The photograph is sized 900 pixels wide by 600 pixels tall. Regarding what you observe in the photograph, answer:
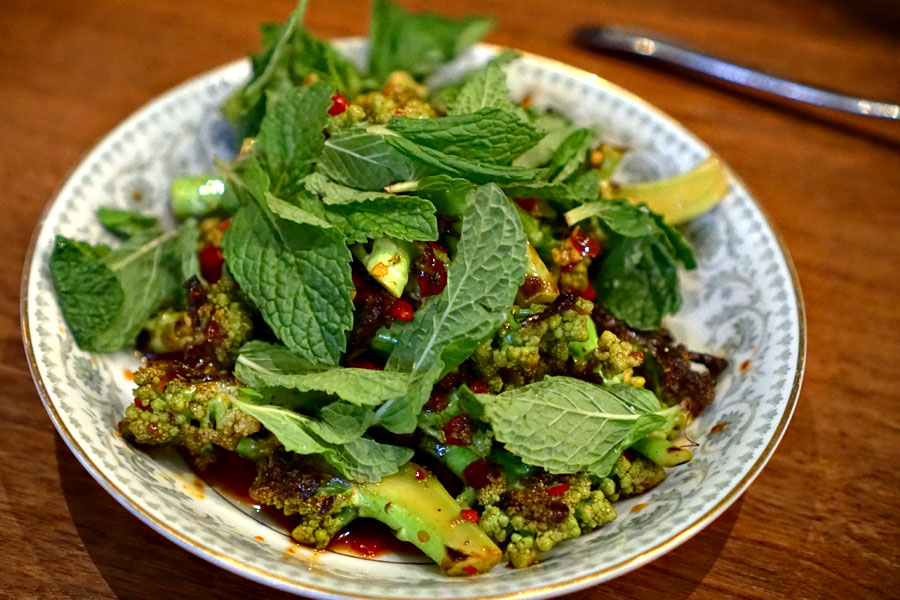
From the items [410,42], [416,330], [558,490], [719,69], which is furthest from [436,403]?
[719,69]

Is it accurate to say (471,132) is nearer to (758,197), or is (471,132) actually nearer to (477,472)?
(477,472)

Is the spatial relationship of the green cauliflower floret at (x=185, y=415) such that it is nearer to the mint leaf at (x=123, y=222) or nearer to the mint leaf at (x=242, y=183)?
the mint leaf at (x=242, y=183)

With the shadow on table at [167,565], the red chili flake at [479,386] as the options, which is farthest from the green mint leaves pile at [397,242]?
the shadow on table at [167,565]

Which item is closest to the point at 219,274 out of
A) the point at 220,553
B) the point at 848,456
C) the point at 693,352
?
the point at 220,553

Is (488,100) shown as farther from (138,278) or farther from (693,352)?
(138,278)

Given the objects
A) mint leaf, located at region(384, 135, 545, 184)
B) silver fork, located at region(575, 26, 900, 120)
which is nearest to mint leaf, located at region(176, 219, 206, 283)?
mint leaf, located at region(384, 135, 545, 184)

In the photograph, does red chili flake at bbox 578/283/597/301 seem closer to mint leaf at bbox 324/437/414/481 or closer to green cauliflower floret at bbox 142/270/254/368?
mint leaf at bbox 324/437/414/481

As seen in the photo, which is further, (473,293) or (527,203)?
(527,203)
